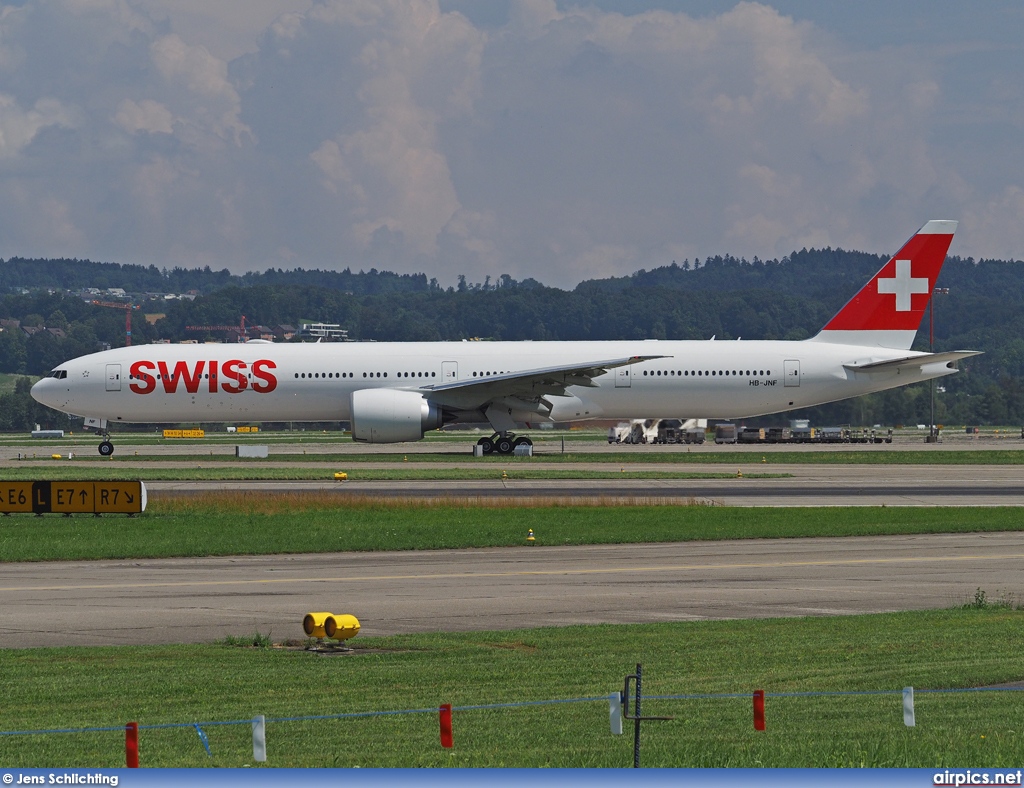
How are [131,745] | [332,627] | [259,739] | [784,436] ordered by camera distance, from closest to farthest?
1. [131,745]
2. [259,739]
3. [332,627]
4. [784,436]

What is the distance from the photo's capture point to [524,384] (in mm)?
54531

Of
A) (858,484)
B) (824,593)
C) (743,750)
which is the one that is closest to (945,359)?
(858,484)

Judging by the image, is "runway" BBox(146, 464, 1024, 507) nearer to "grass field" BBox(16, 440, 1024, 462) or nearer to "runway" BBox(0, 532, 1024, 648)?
"grass field" BBox(16, 440, 1024, 462)

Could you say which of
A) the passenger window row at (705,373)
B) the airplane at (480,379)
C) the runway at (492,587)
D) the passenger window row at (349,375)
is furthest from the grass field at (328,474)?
→ the runway at (492,587)

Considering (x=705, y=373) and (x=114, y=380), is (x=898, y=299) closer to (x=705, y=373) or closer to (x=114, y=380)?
(x=705, y=373)

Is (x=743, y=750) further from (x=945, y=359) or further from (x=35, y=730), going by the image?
(x=945, y=359)

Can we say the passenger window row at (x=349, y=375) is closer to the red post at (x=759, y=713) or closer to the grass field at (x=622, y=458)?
the grass field at (x=622, y=458)

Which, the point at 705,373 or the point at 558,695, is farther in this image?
the point at 705,373

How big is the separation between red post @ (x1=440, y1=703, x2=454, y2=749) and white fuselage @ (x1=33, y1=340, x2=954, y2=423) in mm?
44884

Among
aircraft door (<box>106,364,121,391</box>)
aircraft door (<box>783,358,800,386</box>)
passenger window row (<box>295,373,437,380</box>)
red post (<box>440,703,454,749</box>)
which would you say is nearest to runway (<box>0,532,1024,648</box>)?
red post (<box>440,703,454,749</box>)

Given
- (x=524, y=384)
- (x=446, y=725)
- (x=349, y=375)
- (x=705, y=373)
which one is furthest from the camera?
(x=705, y=373)

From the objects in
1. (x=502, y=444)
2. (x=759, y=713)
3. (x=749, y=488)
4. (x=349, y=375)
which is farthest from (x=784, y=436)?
(x=759, y=713)

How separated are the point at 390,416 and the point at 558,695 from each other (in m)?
40.5

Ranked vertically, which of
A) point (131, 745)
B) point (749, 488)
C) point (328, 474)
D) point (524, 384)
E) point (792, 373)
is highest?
point (792, 373)
